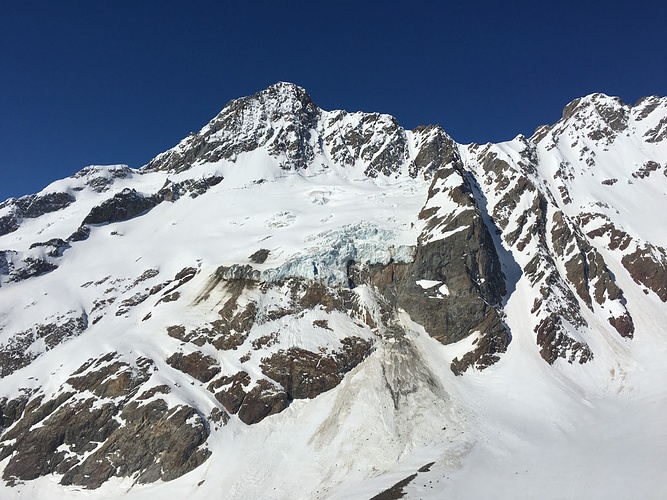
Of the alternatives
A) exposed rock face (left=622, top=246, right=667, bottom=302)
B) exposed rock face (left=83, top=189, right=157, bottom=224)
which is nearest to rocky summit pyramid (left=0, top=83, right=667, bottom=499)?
exposed rock face (left=622, top=246, right=667, bottom=302)

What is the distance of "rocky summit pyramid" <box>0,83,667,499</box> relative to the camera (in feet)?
133

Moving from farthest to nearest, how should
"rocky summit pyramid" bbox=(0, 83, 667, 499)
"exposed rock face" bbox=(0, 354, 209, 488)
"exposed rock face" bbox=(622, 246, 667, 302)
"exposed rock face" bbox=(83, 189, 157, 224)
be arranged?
"exposed rock face" bbox=(83, 189, 157, 224), "exposed rock face" bbox=(622, 246, 667, 302), "exposed rock face" bbox=(0, 354, 209, 488), "rocky summit pyramid" bbox=(0, 83, 667, 499)

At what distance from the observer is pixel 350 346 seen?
183 ft

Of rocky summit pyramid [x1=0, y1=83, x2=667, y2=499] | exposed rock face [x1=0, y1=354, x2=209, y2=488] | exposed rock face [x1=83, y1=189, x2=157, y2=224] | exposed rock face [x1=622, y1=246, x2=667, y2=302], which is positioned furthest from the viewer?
exposed rock face [x1=83, y1=189, x2=157, y2=224]

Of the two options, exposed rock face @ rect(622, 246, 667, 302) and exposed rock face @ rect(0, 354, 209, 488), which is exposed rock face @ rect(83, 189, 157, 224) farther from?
exposed rock face @ rect(622, 246, 667, 302)

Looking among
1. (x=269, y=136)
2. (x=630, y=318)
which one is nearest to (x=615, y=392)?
(x=630, y=318)

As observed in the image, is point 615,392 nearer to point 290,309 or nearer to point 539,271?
point 539,271

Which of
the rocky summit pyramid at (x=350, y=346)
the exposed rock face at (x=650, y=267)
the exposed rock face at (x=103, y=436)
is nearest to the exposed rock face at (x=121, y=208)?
the rocky summit pyramid at (x=350, y=346)

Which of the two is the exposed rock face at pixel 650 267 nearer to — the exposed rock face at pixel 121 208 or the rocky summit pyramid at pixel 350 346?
the rocky summit pyramid at pixel 350 346

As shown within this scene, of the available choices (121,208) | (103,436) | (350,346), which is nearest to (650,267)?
(350,346)

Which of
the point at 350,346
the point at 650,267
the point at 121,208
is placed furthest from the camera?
the point at 121,208

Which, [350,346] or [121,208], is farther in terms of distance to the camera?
[121,208]

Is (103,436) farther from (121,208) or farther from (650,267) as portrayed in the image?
(650,267)

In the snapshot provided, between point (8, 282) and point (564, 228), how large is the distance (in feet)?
350
